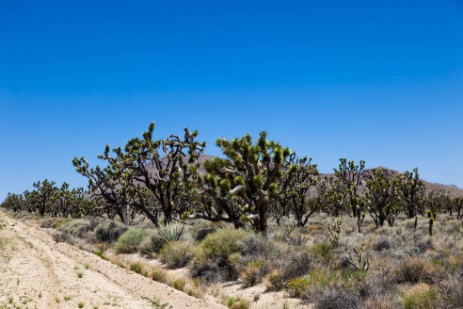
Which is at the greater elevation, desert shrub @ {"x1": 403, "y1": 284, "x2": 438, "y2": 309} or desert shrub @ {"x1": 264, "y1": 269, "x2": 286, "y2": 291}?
desert shrub @ {"x1": 403, "y1": 284, "x2": 438, "y2": 309}

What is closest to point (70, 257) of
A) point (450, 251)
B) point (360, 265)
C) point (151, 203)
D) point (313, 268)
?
point (313, 268)

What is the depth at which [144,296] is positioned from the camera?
11062 mm

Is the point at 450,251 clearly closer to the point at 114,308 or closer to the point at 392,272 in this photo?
the point at 392,272

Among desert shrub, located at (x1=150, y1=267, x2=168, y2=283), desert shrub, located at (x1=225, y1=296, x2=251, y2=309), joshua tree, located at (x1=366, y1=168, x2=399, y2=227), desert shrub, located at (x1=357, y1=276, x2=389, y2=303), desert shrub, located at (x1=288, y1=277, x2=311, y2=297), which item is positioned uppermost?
joshua tree, located at (x1=366, y1=168, x2=399, y2=227)

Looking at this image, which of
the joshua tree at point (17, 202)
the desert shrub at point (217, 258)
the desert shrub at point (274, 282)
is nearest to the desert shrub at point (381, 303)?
the desert shrub at point (274, 282)

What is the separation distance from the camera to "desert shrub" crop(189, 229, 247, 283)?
12.8 metres

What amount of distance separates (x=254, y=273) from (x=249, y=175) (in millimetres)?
5480

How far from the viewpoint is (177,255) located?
50.2 ft

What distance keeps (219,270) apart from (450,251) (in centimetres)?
864

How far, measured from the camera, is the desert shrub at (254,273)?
11625 mm

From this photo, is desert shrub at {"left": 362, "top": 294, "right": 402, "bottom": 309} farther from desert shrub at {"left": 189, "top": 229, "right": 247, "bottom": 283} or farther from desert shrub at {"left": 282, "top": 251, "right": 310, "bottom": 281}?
desert shrub at {"left": 189, "top": 229, "right": 247, "bottom": 283}

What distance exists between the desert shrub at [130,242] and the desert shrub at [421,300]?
45.6 ft

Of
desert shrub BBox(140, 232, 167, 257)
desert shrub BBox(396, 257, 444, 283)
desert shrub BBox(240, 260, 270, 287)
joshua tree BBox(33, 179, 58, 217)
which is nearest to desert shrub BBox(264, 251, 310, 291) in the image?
desert shrub BBox(240, 260, 270, 287)

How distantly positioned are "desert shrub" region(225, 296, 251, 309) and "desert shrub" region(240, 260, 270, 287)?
1309 millimetres
